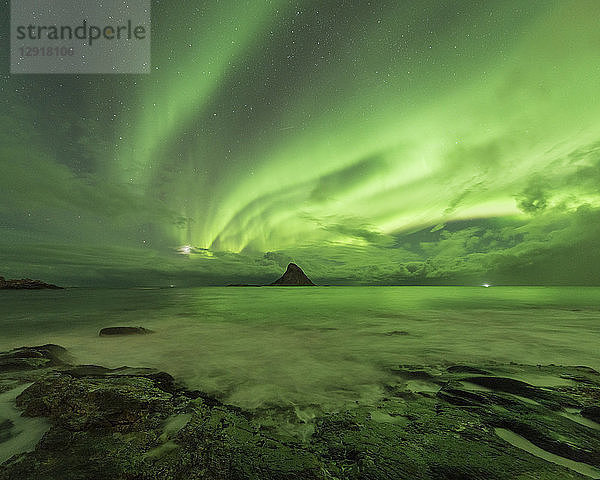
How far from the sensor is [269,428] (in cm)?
425

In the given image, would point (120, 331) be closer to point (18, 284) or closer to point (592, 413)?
point (592, 413)

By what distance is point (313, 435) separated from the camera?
13.2ft

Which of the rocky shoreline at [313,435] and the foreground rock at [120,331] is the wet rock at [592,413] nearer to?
the rocky shoreline at [313,435]

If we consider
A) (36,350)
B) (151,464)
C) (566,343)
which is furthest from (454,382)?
(36,350)

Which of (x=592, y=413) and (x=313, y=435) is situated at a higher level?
(x=313, y=435)

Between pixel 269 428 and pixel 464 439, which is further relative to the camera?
pixel 269 428

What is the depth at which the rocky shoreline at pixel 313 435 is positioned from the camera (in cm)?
316

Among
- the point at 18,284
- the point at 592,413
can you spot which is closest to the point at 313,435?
the point at 592,413

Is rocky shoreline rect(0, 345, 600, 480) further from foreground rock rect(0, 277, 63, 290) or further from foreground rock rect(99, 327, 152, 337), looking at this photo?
foreground rock rect(0, 277, 63, 290)

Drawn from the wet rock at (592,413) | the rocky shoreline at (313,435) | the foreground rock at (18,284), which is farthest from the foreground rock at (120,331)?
the foreground rock at (18,284)

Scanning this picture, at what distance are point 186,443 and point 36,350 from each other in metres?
8.62

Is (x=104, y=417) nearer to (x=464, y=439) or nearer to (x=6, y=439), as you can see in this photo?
(x=6, y=439)

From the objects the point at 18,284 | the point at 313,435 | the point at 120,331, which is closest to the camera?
the point at 313,435

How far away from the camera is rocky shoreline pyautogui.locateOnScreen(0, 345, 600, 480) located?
10.4ft
